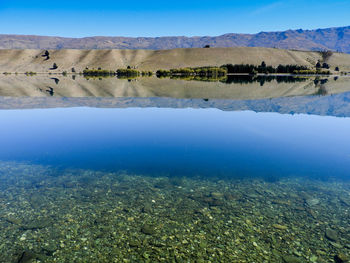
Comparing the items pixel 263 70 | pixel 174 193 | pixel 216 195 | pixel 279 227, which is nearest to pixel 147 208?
pixel 174 193

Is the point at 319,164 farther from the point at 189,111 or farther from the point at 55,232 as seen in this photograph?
the point at 189,111

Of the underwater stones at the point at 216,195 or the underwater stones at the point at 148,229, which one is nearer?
the underwater stones at the point at 148,229

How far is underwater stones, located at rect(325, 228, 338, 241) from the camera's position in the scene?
11383mm

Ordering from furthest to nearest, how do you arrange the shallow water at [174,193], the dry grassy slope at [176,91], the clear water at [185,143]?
the dry grassy slope at [176,91], the clear water at [185,143], the shallow water at [174,193]

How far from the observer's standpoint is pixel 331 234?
1165 centimetres

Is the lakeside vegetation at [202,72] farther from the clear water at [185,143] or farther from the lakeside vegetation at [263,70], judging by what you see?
the clear water at [185,143]

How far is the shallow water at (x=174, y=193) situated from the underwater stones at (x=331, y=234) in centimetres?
4

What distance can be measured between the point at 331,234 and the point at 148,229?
8380 mm

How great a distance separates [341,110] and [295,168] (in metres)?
31.2

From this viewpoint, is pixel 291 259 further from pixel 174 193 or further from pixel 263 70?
pixel 263 70

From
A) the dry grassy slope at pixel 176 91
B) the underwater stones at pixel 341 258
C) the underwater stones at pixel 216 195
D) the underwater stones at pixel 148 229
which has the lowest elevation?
the underwater stones at pixel 148 229

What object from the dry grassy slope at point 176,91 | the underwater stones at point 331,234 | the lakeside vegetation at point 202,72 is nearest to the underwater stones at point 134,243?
the underwater stones at point 331,234

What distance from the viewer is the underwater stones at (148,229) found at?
1176 cm

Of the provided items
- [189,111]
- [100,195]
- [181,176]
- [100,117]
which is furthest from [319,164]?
[100,117]
